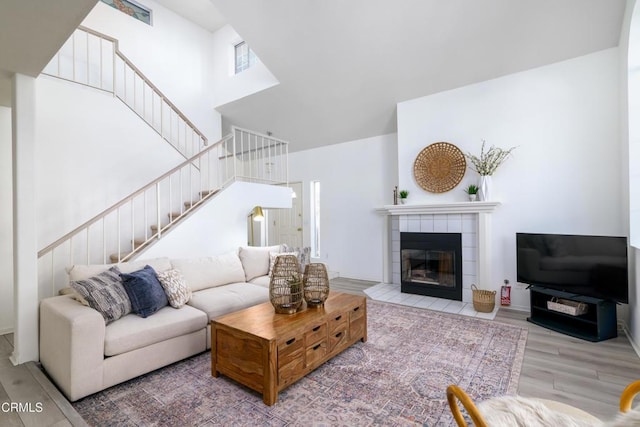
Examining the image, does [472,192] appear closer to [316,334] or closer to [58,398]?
[316,334]

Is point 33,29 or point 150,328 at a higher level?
point 33,29

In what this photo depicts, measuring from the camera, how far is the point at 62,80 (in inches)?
151

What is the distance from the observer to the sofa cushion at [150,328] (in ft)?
7.07

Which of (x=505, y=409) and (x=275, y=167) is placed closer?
(x=505, y=409)

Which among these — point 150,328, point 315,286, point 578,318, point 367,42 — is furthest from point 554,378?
point 367,42

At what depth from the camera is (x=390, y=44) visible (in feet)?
13.1

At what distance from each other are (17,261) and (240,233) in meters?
2.48

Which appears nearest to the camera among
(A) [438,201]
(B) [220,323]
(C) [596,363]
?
(B) [220,323]

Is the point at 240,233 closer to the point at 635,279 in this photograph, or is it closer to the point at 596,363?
the point at 596,363

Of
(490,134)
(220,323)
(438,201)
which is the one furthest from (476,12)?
(220,323)

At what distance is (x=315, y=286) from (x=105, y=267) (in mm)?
1969

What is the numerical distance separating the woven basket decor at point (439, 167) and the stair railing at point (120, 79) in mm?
A: 3857

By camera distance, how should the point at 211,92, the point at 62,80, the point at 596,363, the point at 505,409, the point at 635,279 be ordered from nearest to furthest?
the point at 505,409
the point at 596,363
the point at 635,279
the point at 62,80
the point at 211,92

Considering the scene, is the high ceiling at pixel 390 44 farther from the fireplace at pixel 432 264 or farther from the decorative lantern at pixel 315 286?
the decorative lantern at pixel 315 286
